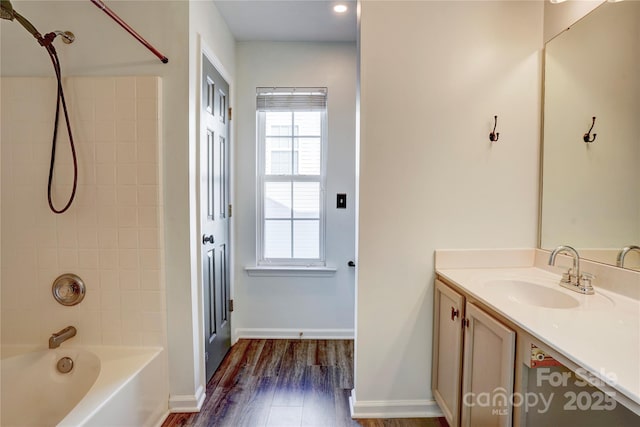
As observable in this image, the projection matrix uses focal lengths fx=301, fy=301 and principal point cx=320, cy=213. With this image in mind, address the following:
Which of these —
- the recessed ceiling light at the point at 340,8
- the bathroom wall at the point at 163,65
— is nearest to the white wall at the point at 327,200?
the recessed ceiling light at the point at 340,8

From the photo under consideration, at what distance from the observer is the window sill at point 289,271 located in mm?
2604

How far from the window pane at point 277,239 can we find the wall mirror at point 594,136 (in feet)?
5.95

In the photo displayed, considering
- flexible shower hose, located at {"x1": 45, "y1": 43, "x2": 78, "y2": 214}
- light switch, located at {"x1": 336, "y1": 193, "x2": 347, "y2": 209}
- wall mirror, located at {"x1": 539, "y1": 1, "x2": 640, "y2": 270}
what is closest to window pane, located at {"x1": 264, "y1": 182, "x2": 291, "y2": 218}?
light switch, located at {"x1": 336, "y1": 193, "x2": 347, "y2": 209}

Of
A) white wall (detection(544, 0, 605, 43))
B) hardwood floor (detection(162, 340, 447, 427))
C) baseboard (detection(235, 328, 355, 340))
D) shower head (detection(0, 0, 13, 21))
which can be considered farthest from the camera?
baseboard (detection(235, 328, 355, 340))

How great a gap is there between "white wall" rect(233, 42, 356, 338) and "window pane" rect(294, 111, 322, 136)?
11cm

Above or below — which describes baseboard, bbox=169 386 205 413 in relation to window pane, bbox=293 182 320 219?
below

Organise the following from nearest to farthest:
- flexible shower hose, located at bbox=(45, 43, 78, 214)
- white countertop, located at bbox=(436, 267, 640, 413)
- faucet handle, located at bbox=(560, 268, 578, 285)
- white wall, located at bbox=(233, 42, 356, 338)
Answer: white countertop, located at bbox=(436, 267, 640, 413) → faucet handle, located at bbox=(560, 268, 578, 285) → flexible shower hose, located at bbox=(45, 43, 78, 214) → white wall, located at bbox=(233, 42, 356, 338)

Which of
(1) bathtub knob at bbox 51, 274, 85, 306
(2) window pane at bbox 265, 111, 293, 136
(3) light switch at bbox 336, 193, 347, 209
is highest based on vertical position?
(2) window pane at bbox 265, 111, 293, 136

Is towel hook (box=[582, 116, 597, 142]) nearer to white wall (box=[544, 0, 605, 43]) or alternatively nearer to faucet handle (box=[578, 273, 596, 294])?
white wall (box=[544, 0, 605, 43])

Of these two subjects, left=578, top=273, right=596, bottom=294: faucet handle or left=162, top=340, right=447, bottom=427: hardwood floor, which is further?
left=162, top=340, right=447, bottom=427: hardwood floor

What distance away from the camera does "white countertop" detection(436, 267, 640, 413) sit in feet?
2.43

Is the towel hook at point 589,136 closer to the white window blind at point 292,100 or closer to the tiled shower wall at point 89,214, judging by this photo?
the white window blind at point 292,100

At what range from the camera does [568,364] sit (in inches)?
32.6

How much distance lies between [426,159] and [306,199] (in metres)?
1.21
